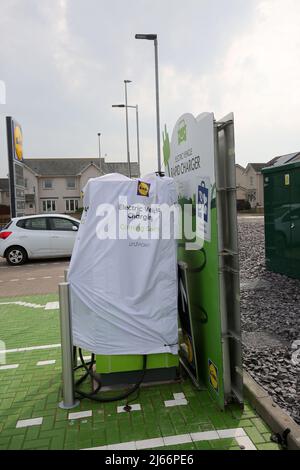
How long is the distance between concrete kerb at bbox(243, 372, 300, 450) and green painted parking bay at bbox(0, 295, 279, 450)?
0.20 feet

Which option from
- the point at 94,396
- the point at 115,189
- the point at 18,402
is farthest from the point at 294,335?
the point at 18,402

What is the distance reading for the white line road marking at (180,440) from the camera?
2.72 metres

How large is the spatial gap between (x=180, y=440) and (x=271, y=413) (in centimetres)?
71

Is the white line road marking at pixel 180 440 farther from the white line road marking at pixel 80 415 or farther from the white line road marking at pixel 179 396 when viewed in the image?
the white line road marking at pixel 179 396

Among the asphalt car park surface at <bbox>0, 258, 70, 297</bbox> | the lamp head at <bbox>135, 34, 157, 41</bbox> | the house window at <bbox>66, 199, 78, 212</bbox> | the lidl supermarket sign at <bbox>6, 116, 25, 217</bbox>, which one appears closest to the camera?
the asphalt car park surface at <bbox>0, 258, 70, 297</bbox>

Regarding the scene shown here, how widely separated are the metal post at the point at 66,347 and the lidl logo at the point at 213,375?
1175 millimetres

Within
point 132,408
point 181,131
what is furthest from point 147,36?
point 132,408

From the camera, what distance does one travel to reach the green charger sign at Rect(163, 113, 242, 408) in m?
2.99

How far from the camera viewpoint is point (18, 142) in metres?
18.0

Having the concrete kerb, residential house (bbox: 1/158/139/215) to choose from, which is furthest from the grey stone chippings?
residential house (bbox: 1/158/139/215)

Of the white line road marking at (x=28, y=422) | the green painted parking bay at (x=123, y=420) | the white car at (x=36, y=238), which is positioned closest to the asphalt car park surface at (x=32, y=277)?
the white car at (x=36, y=238)

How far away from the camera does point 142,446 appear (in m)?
2.72

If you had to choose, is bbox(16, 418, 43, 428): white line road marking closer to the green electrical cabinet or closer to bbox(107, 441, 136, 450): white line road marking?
bbox(107, 441, 136, 450): white line road marking

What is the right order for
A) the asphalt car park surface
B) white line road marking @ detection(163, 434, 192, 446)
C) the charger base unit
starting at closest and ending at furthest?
white line road marking @ detection(163, 434, 192, 446), the charger base unit, the asphalt car park surface
